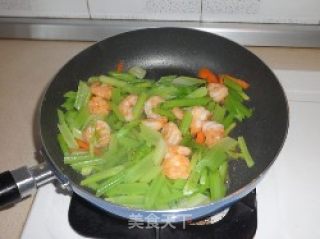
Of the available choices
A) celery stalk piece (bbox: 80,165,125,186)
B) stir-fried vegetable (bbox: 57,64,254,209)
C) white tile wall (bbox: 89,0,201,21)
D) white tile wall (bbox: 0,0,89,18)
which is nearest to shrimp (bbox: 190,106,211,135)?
stir-fried vegetable (bbox: 57,64,254,209)

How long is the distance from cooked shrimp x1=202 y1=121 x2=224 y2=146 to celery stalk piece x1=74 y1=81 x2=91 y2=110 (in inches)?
11.7

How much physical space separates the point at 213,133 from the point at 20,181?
422 millimetres

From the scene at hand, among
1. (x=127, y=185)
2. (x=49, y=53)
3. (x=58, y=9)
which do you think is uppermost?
(x=58, y=9)

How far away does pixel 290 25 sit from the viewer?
1.25 metres

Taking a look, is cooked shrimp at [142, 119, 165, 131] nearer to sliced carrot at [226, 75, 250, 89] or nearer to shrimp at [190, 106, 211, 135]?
shrimp at [190, 106, 211, 135]

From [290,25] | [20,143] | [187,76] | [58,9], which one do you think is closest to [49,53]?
[58,9]

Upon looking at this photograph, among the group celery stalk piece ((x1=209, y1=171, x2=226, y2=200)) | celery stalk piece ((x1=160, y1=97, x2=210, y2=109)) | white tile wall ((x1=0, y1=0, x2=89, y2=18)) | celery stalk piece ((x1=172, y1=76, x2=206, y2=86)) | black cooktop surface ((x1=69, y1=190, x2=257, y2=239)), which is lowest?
black cooktop surface ((x1=69, y1=190, x2=257, y2=239))

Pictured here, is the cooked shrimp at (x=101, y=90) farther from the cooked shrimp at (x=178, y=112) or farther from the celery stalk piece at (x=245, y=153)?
the celery stalk piece at (x=245, y=153)

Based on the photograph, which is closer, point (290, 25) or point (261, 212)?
point (261, 212)

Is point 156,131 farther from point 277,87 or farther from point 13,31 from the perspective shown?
point 13,31

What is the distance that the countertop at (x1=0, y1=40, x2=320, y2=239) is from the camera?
40.3 inches

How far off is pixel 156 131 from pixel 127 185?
0.50ft

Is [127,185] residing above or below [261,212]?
above

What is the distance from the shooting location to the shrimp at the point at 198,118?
3.05 feet
